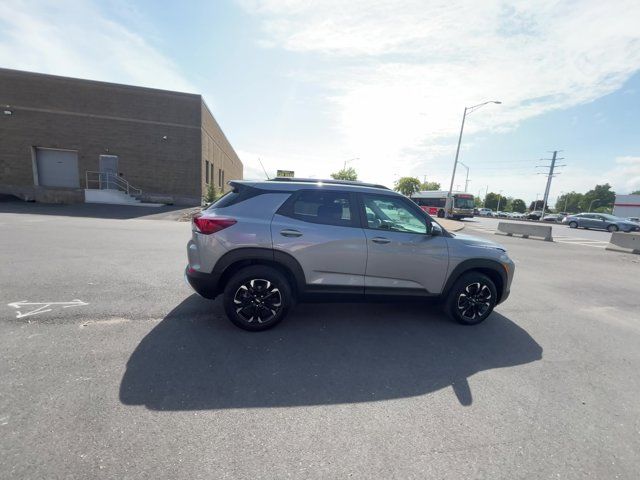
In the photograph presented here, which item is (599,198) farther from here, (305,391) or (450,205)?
(305,391)

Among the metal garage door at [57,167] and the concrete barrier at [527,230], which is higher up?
the metal garage door at [57,167]

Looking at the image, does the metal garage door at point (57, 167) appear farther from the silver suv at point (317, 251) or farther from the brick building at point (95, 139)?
the silver suv at point (317, 251)

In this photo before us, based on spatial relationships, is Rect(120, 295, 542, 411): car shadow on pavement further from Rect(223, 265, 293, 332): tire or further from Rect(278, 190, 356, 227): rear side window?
Rect(278, 190, 356, 227): rear side window

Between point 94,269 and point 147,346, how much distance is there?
3.69 m

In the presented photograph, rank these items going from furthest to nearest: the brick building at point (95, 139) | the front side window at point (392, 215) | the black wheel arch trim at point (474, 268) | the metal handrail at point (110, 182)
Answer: the metal handrail at point (110, 182) < the brick building at point (95, 139) < the black wheel arch trim at point (474, 268) < the front side window at point (392, 215)

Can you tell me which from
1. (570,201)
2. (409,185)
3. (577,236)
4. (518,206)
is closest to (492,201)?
(518,206)

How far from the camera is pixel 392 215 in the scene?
4.06 meters

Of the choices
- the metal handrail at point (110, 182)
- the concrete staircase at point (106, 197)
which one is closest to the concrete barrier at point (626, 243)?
the concrete staircase at point (106, 197)

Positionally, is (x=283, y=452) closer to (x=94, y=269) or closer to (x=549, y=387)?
(x=549, y=387)

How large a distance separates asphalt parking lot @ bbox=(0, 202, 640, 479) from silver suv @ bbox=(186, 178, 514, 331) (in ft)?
1.65

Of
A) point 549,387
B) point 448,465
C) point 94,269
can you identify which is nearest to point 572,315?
point 549,387

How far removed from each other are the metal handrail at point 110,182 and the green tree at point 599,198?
13778cm

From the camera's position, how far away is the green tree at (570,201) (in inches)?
4535

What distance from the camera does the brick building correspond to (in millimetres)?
21922
